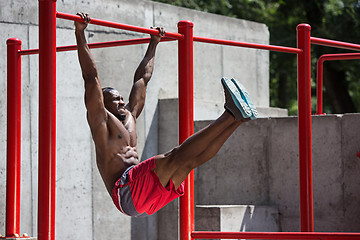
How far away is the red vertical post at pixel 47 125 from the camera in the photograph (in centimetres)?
392

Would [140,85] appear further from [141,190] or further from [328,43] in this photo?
[328,43]

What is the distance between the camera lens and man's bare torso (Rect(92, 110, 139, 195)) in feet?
15.6

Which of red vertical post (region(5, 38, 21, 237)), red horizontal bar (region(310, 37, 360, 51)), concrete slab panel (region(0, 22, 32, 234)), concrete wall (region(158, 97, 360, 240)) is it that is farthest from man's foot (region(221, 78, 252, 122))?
concrete slab panel (region(0, 22, 32, 234))

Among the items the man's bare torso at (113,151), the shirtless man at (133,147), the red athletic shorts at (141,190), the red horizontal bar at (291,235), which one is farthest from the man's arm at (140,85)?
the red horizontal bar at (291,235)

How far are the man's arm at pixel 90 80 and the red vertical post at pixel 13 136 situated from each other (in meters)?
1.36

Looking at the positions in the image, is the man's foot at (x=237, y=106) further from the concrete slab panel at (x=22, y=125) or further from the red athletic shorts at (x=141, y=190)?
the concrete slab panel at (x=22, y=125)

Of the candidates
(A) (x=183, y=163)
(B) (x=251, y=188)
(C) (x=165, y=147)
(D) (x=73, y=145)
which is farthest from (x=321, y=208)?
(A) (x=183, y=163)

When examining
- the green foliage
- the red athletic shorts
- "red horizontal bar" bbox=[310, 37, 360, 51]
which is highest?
the green foliage

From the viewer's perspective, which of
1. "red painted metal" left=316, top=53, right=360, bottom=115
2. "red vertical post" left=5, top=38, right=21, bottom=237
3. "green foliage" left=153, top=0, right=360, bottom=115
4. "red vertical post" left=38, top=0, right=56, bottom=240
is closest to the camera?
"red vertical post" left=38, top=0, right=56, bottom=240

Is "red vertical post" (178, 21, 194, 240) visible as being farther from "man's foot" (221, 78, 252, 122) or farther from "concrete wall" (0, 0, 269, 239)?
"concrete wall" (0, 0, 269, 239)

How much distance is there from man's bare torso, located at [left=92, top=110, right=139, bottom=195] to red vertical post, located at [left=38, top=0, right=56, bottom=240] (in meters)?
0.74

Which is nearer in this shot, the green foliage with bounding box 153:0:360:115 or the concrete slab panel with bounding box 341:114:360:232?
the concrete slab panel with bounding box 341:114:360:232

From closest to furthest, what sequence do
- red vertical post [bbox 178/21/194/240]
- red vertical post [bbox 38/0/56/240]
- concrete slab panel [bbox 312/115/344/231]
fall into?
red vertical post [bbox 38/0/56/240] → red vertical post [bbox 178/21/194/240] → concrete slab panel [bbox 312/115/344/231]

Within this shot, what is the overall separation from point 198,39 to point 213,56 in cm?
429
